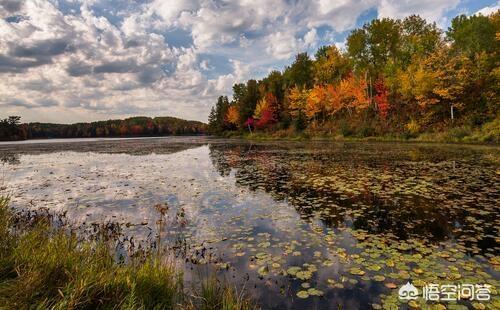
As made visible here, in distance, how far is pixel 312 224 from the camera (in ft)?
27.8

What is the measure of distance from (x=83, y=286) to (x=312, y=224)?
6307mm

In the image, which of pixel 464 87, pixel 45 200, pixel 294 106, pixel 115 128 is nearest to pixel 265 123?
pixel 294 106

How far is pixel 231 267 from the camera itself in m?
5.95

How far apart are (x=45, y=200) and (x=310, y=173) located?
43.6 feet

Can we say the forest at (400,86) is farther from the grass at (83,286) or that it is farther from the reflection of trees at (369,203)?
the grass at (83,286)

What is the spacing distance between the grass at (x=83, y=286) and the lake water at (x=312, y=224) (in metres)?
1.03

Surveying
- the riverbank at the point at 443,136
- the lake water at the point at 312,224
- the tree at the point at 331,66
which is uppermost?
Result: the tree at the point at 331,66

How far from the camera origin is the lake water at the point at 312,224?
17.3ft

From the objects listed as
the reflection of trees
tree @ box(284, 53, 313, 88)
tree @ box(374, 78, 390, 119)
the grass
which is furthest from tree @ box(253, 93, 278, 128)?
the grass

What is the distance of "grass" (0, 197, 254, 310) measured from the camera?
3501 millimetres

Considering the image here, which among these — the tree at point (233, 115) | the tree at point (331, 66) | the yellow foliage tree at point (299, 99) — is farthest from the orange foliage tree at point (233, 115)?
the tree at point (331, 66)

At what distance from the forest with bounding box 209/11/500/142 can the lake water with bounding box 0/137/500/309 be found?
2452cm

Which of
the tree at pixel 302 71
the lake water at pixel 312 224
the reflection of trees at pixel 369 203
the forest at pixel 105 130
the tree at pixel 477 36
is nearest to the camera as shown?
the lake water at pixel 312 224

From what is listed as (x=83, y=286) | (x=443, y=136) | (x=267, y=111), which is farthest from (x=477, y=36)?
(x=83, y=286)
